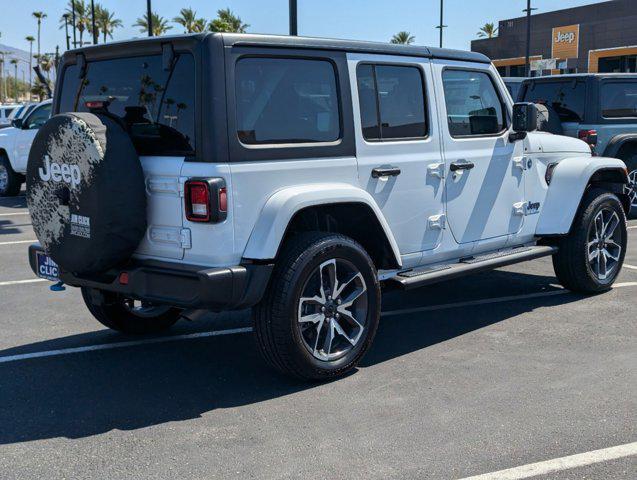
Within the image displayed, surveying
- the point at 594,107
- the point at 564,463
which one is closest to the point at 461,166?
the point at 564,463

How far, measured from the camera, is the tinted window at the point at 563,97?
10836 millimetres

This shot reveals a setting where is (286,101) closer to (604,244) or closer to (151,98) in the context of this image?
(151,98)

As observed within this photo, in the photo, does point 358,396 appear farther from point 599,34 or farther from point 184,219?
point 599,34

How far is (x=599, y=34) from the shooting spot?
51312 mm

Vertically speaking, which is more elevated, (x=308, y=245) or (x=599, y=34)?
(x=599, y=34)

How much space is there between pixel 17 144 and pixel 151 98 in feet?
38.5

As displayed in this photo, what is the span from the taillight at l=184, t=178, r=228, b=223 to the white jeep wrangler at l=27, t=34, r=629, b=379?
11mm

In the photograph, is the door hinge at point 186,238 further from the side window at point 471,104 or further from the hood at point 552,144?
the hood at point 552,144

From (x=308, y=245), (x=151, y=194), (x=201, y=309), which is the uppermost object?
(x=151, y=194)

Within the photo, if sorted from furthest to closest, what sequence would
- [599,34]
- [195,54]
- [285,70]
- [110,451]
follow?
[599,34], [285,70], [195,54], [110,451]

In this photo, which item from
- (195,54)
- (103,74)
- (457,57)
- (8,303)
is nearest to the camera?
(195,54)

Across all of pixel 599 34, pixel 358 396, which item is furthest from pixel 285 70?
pixel 599 34

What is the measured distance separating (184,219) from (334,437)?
4.64 ft

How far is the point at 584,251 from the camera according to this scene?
6777mm
